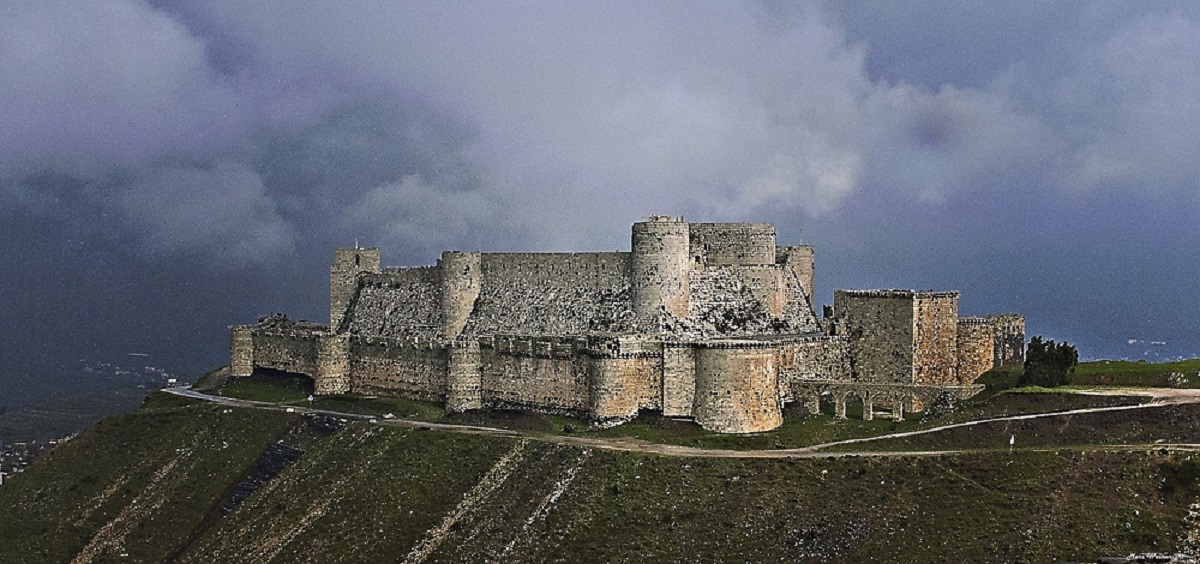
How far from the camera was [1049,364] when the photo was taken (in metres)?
60.6

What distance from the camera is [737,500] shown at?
4900 centimetres

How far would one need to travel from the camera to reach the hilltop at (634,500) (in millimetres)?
44688

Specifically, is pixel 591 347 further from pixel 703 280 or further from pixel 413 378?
pixel 413 378

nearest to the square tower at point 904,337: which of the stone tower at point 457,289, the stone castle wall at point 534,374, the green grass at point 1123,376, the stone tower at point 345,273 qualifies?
the green grass at point 1123,376

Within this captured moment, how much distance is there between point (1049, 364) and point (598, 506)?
24.9 metres

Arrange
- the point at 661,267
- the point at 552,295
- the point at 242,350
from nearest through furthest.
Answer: the point at 661,267 < the point at 552,295 < the point at 242,350

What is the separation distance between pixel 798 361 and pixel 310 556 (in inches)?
1061

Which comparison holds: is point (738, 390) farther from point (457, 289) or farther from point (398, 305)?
point (398, 305)

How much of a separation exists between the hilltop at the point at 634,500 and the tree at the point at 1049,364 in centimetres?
404

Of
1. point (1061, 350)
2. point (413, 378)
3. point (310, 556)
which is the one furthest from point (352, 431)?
point (1061, 350)

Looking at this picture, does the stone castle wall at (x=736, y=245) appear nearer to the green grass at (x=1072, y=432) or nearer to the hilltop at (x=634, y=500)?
the hilltop at (x=634, y=500)

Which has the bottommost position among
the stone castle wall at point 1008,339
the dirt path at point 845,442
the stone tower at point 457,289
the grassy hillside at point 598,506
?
the grassy hillside at point 598,506

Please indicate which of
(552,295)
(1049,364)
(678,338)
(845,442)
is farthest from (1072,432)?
(552,295)

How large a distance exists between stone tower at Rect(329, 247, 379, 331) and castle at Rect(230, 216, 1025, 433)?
718 centimetres
